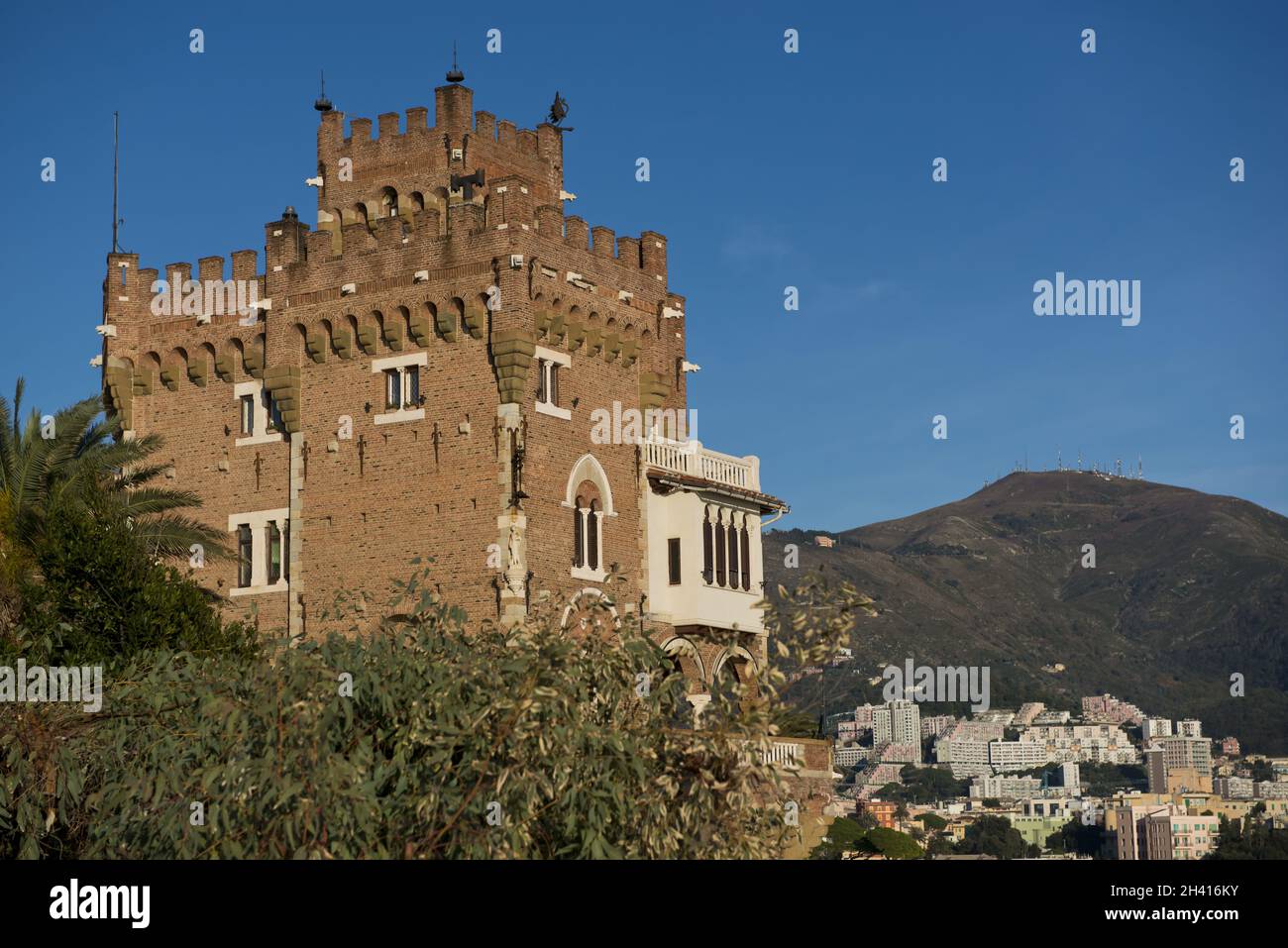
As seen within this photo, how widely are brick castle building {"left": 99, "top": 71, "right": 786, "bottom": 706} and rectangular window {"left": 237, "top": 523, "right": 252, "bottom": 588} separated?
0.46 feet

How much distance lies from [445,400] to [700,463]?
8314mm

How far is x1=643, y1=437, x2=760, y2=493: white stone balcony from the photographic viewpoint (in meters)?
47.1

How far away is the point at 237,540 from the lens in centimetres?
4628

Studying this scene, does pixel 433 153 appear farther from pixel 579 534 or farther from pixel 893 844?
pixel 893 844

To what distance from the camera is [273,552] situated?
45.6 metres

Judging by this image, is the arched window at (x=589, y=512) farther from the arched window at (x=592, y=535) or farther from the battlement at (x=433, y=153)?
the battlement at (x=433, y=153)

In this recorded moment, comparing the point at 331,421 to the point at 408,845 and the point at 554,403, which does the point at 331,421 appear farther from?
the point at 408,845

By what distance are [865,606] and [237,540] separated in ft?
88.2

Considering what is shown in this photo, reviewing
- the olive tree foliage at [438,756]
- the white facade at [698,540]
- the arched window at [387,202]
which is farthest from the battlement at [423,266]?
the olive tree foliage at [438,756]

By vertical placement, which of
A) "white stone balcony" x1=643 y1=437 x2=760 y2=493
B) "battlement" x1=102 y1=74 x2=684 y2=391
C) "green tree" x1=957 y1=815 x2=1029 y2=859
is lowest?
"green tree" x1=957 y1=815 x2=1029 y2=859

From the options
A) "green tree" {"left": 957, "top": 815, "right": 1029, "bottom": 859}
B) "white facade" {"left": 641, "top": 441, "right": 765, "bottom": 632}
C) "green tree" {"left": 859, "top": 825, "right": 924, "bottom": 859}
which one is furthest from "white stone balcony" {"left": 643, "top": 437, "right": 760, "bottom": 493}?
"green tree" {"left": 957, "top": 815, "right": 1029, "bottom": 859}

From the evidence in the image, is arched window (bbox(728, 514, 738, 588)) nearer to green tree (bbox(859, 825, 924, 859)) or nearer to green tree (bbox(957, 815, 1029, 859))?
green tree (bbox(859, 825, 924, 859))

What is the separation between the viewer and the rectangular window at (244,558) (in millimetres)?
46062
